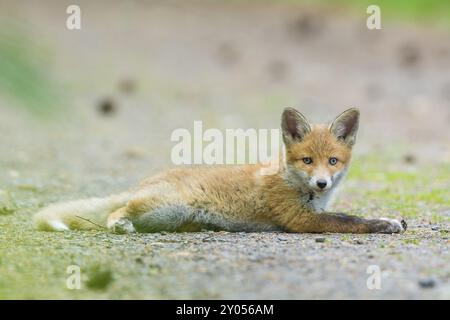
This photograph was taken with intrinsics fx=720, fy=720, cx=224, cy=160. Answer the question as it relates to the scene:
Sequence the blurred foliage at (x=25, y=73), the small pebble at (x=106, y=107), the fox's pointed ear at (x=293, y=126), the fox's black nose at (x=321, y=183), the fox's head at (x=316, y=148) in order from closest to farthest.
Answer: the blurred foliage at (x=25, y=73) < the fox's black nose at (x=321, y=183) < the fox's head at (x=316, y=148) < the fox's pointed ear at (x=293, y=126) < the small pebble at (x=106, y=107)

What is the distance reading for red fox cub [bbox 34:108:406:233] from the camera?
18.9ft

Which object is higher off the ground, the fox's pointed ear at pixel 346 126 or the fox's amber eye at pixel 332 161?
the fox's pointed ear at pixel 346 126

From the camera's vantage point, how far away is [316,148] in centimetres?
593

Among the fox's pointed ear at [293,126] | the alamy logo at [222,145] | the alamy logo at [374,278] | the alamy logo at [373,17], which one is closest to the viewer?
the alamy logo at [374,278]

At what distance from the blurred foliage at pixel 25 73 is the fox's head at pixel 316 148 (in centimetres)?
433

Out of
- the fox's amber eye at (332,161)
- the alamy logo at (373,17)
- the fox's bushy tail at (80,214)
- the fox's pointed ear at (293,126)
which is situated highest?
the alamy logo at (373,17)

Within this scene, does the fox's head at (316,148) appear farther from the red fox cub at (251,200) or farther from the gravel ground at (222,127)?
the gravel ground at (222,127)

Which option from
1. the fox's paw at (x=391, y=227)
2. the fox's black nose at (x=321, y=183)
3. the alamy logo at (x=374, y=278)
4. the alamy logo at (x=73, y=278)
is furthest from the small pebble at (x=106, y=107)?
the alamy logo at (x=374, y=278)

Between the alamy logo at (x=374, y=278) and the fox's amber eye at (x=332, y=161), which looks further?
the fox's amber eye at (x=332, y=161)

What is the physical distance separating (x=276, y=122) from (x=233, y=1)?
9.70 meters

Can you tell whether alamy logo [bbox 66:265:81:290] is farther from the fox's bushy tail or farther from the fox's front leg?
the fox's front leg

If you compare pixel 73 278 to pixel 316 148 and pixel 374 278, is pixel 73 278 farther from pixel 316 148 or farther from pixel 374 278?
pixel 316 148

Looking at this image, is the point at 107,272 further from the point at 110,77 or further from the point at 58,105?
the point at 110,77

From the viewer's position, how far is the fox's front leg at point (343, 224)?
5719 millimetres
